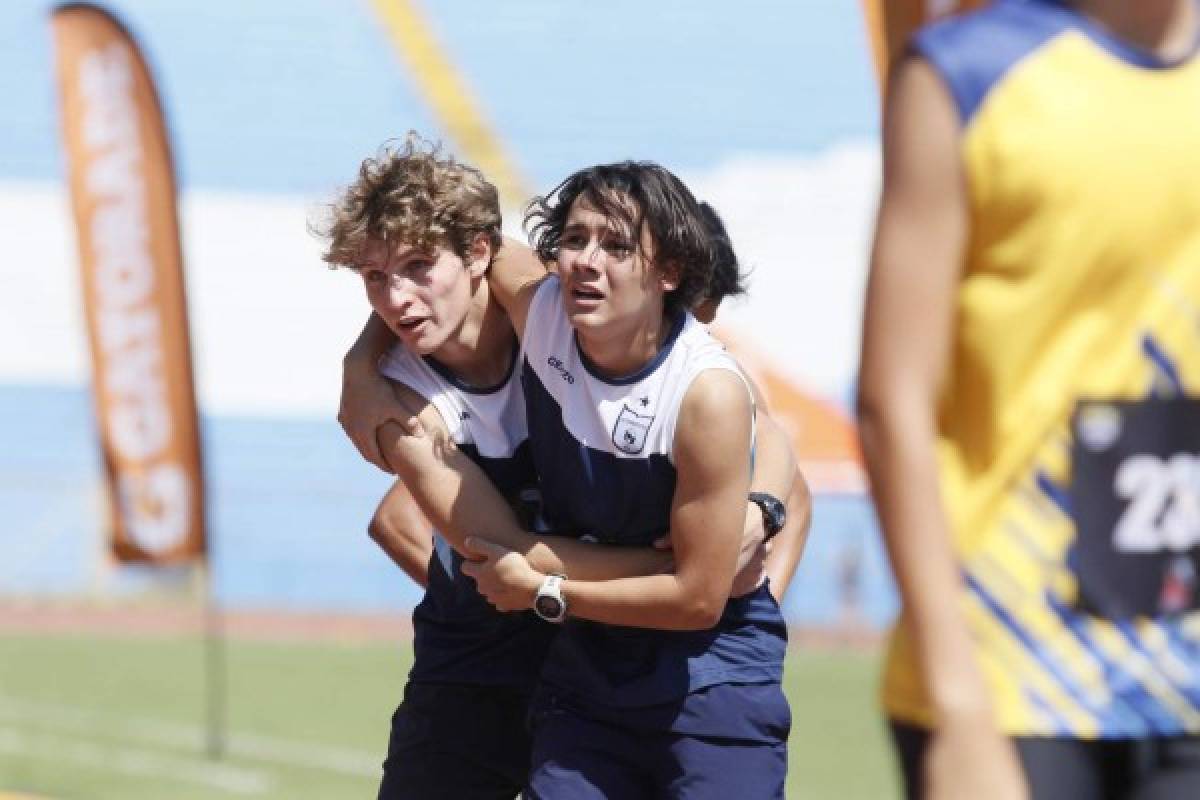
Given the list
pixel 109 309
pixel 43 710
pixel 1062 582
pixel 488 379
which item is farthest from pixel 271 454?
pixel 1062 582

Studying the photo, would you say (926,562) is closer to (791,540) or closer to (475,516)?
(475,516)

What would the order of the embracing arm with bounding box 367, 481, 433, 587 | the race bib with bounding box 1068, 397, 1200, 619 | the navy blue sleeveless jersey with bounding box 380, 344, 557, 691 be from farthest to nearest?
the embracing arm with bounding box 367, 481, 433, 587 → the navy blue sleeveless jersey with bounding box 380, 344, 557, 691 → the race bib with bounding box 1068, 397, 1200, 619

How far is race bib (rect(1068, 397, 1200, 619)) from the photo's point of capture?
217 cm

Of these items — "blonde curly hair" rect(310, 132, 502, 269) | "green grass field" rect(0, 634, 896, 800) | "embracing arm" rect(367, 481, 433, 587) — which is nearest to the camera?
"blonde curly hair" rect(310, 132, 502, 269)

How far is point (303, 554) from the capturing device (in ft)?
66.1

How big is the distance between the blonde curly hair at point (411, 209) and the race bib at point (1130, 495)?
1822 mm

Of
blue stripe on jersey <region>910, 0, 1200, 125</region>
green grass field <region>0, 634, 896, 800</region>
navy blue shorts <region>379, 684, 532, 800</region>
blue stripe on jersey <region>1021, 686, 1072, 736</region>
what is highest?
blue stripe on jersey <region>910, 0, 1200, 125</region>

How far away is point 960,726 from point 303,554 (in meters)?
18.4

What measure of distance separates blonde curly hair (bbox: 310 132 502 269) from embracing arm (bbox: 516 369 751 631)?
63 cm

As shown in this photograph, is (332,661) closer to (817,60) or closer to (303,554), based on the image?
(303,554)

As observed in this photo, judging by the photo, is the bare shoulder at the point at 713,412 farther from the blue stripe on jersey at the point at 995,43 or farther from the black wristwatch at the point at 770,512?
the blue stripe on jersey at the point at 995,43

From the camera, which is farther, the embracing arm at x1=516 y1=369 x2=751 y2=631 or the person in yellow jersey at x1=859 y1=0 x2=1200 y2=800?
the embracing arm at x1=516 y1=369 x2=751 y2=631

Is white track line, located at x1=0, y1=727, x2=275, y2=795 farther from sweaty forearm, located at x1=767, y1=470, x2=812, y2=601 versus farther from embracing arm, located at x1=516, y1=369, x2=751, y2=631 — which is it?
embracing arm, located at x1=516, y1=369, x2=751, y2=631

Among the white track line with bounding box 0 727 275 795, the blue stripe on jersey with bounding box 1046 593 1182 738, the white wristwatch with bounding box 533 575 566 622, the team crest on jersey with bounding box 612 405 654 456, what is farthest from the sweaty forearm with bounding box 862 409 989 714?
the white track line with bounding box 0 727 275 795
